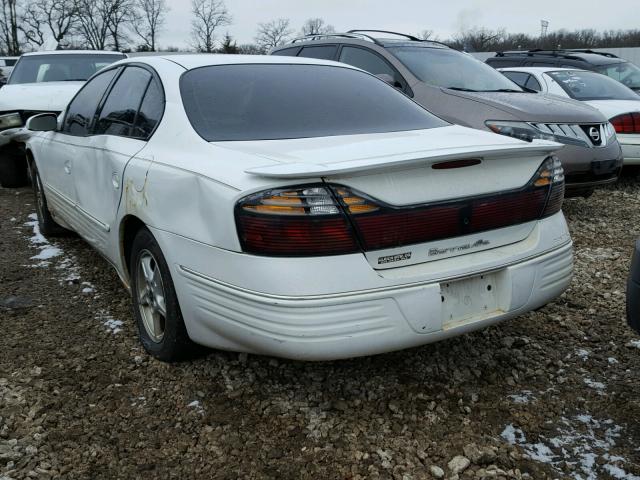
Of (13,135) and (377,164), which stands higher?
(377,164)

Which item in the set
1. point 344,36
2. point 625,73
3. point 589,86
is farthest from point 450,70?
point 625,73

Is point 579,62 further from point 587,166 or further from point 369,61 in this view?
point 369,61

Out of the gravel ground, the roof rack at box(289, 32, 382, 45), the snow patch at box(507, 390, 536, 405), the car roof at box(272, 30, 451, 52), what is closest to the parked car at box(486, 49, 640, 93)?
the car roof at box(272, 30, 451, 52)

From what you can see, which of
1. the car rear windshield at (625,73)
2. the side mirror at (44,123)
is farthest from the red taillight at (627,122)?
the side mirror at (44,123)

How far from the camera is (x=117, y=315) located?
11.6 feet

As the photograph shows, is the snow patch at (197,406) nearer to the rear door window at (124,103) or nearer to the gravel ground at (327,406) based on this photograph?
the gravel ground at (327,406)

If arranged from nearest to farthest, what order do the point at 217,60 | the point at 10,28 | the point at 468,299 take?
1. the point at 468,299
2. the point at 217,60
3. the point at 10,28

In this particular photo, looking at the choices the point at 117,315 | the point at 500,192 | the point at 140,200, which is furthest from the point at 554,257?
the point at 117,315

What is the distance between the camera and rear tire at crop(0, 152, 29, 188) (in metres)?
7.46

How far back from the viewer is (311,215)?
6.97ft

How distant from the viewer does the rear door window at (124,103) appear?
3234 millimetres

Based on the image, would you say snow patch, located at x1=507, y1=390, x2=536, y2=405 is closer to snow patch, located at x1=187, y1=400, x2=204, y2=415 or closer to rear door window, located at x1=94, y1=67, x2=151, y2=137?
snow patch, located at x1=187, y1=400, x2=204, y2=415

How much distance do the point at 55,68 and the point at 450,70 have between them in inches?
208

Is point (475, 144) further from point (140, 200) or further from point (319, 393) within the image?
point (140, 200)
